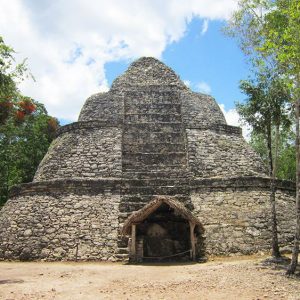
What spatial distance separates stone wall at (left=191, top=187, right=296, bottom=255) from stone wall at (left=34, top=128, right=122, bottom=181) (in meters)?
A: 3.30

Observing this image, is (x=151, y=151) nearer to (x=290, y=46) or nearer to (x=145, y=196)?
(x=145, y=196)

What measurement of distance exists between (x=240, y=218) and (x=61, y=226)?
5181mm

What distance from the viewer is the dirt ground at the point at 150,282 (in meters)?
6.25

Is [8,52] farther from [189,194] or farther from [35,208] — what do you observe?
[189,194]

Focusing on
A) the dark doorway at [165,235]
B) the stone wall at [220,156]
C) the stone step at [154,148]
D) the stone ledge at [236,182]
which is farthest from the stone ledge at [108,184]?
the stone step at [154,148]

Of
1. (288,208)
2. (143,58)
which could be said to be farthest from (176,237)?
(143,58)

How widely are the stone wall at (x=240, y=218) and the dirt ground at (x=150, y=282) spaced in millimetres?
1384

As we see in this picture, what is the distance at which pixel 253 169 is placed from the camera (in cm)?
1382

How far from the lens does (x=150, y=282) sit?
7.22 meters

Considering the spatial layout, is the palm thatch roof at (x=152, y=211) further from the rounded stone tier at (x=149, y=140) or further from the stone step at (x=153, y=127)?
the stone step at (x=153, y=127)

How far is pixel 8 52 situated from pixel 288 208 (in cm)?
910

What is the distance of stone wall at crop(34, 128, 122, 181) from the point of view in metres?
13.4

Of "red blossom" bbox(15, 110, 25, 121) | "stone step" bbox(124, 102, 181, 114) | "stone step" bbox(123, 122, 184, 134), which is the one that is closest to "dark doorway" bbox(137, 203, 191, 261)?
"stone step" bbox(123, 122, 184, 134)

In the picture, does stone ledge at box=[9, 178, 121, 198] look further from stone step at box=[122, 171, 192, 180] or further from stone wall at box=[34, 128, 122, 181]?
stone step at box=[122, 171, 192, 180]
